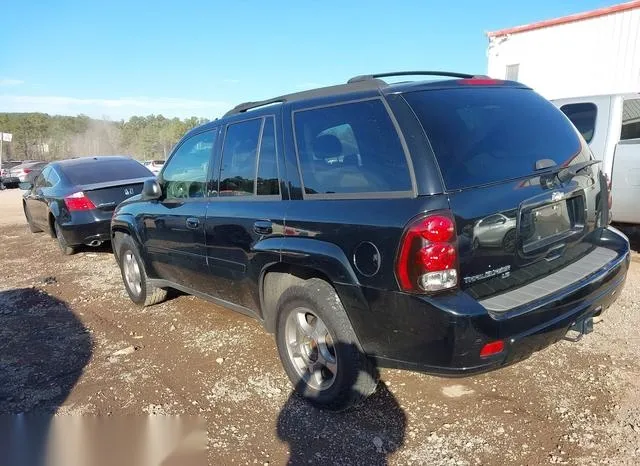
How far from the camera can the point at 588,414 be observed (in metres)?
3.02

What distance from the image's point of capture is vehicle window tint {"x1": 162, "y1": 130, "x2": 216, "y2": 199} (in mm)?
4215

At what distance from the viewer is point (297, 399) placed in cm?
340

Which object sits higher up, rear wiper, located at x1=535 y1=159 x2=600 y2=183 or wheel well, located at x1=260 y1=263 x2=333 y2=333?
rear wiper, located at x1=535 y1=159 x2=600 y2=183

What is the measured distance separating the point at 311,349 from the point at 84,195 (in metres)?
5.63

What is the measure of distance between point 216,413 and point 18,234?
975 centimetres

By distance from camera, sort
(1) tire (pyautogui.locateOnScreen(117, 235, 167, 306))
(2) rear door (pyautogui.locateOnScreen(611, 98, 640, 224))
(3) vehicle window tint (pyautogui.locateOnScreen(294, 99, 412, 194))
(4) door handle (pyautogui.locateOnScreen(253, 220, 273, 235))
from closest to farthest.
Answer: (3) vehicle window tint (pyautogui.locateOnScreen(294, 99, 412, 194)), (4) door handle (pyautogui.locateOnScreen(253, 220, 273, 235)), (1) tire (pyautogui.locateOnScreen(117, 235, 167, 306)), (2) rear door (pyautogui.locateOnScreen(611, 98, 640, 224))

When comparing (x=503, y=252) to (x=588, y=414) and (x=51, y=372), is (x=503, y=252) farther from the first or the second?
(x=51, y=372)

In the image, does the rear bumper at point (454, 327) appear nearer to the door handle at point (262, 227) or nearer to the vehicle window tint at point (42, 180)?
the door handle at point (262, 227)

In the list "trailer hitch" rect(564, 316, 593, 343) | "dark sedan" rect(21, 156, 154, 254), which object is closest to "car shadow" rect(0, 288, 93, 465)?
"dark sedan" rect(21, 156, 154, 254)

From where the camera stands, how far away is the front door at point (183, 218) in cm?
417

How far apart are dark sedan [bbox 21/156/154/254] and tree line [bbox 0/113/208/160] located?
39827 mm

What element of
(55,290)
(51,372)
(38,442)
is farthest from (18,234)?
(38,442)

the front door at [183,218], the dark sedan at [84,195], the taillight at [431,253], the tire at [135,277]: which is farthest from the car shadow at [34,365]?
the taillight at [431,253]

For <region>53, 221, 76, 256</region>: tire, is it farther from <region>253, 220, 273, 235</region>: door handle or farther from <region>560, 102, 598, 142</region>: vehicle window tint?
<region>560, 102, 598, 142</region>: vehicle window tint
